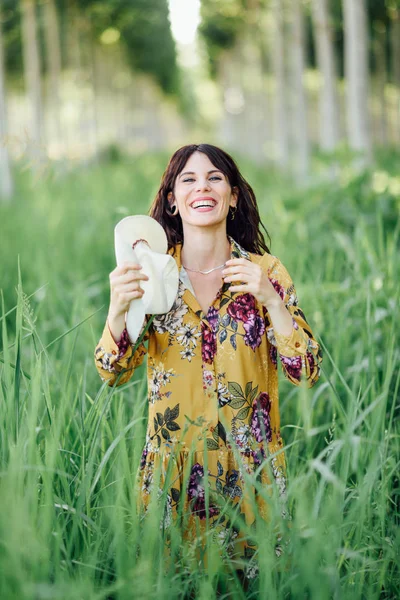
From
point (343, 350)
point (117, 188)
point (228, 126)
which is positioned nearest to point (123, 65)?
point (228, 126)

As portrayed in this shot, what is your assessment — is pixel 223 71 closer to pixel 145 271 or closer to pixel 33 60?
pixel 33 60

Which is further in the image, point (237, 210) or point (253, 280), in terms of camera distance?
point (237, 210)

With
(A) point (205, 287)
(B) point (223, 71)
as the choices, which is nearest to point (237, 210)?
(A) point (205, 287)

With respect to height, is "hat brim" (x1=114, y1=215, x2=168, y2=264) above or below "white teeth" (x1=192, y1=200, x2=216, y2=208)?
below

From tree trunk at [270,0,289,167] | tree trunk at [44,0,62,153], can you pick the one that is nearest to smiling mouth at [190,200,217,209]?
tree trunk at [270,0,289,167]

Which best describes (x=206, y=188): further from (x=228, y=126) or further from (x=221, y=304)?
(x=228, y=126)

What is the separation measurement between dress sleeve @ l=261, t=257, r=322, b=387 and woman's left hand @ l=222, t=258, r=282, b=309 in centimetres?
9

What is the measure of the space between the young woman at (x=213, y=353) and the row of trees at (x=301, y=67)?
441 centimetres

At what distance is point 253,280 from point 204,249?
9.7 inches

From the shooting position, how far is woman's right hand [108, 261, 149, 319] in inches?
62.6

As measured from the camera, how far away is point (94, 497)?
5.27ft

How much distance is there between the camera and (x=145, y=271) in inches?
64.3

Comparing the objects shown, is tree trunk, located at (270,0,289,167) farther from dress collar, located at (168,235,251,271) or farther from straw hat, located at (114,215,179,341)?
straw hat, located at (114,215,179,341)

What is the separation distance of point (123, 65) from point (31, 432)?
93.6ft
